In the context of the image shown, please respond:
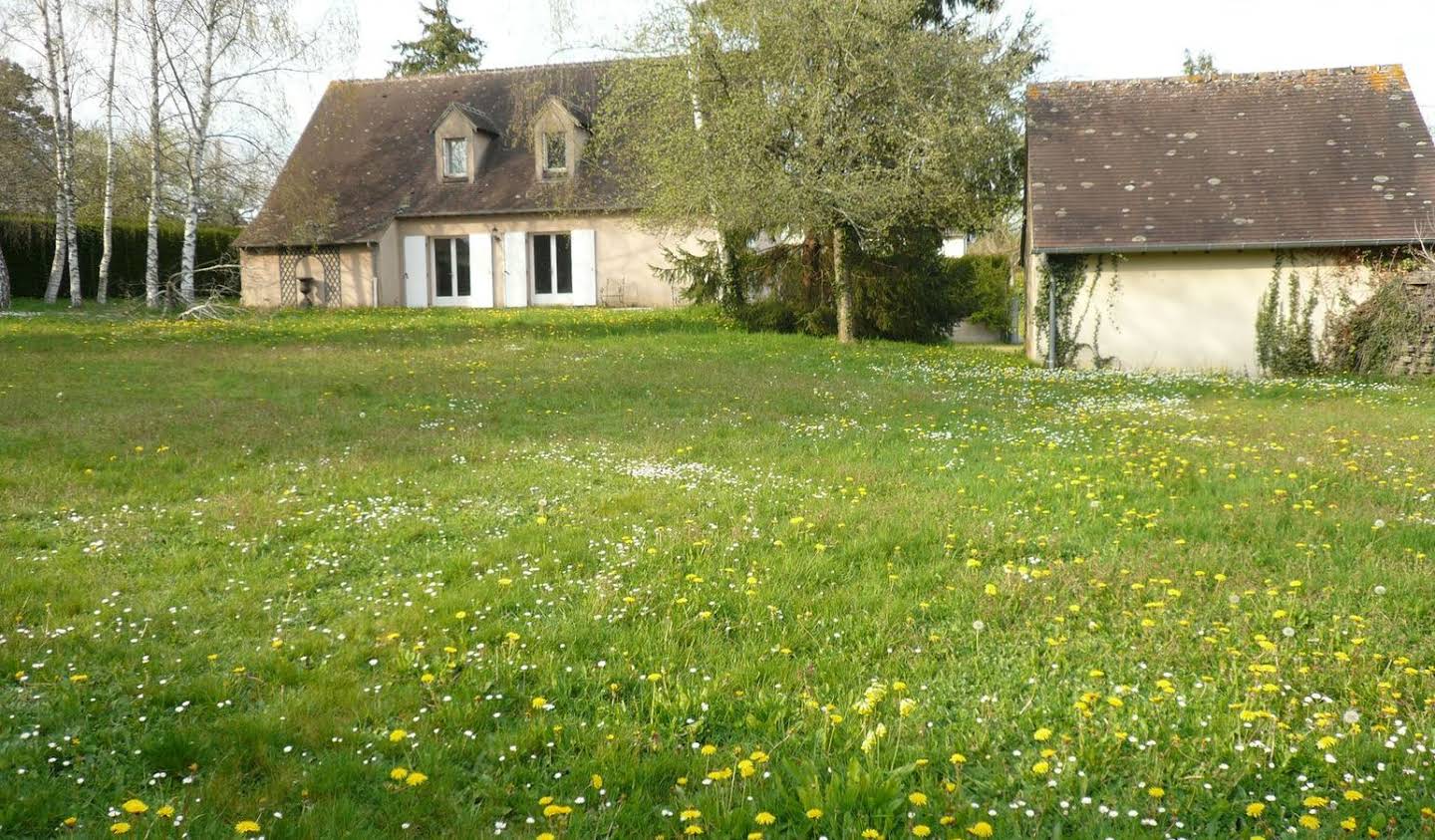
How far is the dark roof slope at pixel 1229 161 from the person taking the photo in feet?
62.4

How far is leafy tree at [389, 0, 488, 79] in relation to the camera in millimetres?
49219

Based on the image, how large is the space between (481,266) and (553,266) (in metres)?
2.13

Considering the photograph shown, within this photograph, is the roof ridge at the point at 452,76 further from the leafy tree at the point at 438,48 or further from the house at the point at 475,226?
the leafy tree at the point at 438,48

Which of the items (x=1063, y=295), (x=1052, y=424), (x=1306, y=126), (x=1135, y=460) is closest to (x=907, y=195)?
(x=1063, y=295)

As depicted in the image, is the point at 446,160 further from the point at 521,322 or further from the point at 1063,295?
the point at 1063,295

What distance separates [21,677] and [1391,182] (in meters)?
Result: 22.1

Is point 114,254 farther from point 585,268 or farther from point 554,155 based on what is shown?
point 585,268

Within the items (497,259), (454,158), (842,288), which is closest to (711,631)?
(842,288)

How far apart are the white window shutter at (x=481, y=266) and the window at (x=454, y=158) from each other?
→ 226 cm

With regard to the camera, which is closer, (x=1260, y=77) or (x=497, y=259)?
(x=1260, y=77)

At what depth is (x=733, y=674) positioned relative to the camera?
436cm

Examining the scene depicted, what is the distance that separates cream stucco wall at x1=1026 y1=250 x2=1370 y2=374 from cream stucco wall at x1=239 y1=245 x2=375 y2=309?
19.5 m

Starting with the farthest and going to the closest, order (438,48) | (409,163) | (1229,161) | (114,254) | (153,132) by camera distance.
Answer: (438,48)
(114,254)
(409,163)
(153,132)
(1229,161)

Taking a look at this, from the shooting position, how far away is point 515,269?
1228 inches
